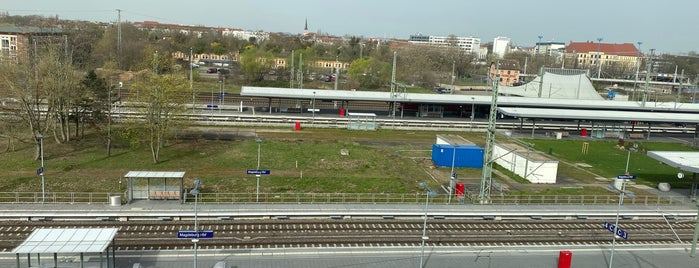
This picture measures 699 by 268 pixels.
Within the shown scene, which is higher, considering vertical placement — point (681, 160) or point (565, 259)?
point (681, 160)

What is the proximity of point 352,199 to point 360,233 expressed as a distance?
16.8ft

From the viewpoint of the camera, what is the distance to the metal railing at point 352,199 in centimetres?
2577

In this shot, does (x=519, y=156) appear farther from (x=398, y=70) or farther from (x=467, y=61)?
(x=467, y=61)

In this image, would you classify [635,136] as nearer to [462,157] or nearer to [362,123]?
[462,157]

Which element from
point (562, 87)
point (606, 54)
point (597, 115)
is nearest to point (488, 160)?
point (597, 115)

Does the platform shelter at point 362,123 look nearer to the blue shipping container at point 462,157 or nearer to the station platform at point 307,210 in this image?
the blue shipping container at point 462,157

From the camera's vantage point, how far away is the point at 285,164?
35031 mm

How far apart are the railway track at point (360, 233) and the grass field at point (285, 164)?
5.37 m

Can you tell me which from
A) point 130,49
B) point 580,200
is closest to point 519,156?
point 580,200

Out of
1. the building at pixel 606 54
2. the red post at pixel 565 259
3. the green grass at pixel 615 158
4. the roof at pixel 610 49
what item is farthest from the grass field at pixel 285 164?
the roof at pixel 610 49

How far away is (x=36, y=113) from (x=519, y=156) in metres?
33.3

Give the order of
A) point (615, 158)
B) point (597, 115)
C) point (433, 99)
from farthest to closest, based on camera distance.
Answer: point (433, 99), point (597, 115), point (615, 158)

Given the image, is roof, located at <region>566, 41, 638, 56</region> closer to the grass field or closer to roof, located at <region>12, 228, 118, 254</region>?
the grass field

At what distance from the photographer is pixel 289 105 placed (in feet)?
206
